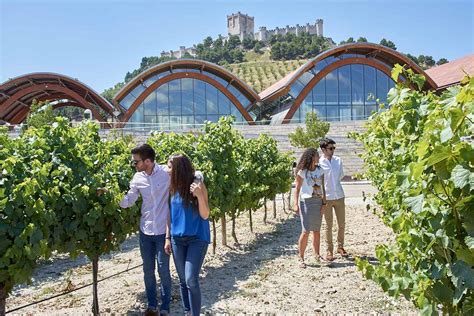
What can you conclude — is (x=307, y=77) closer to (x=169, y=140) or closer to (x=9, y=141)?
(x=169, y=140)

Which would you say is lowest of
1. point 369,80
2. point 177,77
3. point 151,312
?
point 151,312

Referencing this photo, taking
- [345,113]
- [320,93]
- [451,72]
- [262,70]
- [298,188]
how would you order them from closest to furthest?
[298,188], [345,113], [320,93], [451,72], [262,70]

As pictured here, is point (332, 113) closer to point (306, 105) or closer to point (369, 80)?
point (306, 105)

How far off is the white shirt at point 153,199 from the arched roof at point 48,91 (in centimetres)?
3791

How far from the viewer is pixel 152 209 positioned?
455 centimetres

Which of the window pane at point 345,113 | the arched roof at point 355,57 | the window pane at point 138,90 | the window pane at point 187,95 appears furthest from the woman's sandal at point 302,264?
the window pane at point 138,90

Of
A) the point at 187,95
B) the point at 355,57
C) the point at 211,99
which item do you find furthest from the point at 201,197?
the point at 355,57

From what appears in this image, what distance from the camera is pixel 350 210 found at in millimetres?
13758

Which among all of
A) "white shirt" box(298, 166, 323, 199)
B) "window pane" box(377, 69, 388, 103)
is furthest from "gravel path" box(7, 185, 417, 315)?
"window pane" box(377, 69, 388, 103)

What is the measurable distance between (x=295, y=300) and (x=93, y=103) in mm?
41580

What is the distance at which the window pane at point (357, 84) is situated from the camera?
3869 cm

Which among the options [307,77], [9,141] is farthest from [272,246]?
[307,77]

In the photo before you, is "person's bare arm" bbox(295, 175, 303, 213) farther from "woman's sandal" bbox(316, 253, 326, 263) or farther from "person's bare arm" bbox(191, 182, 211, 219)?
"person's bare arm" bbox(191, 182, 211, 219)

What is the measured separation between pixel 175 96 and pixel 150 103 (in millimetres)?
2103
